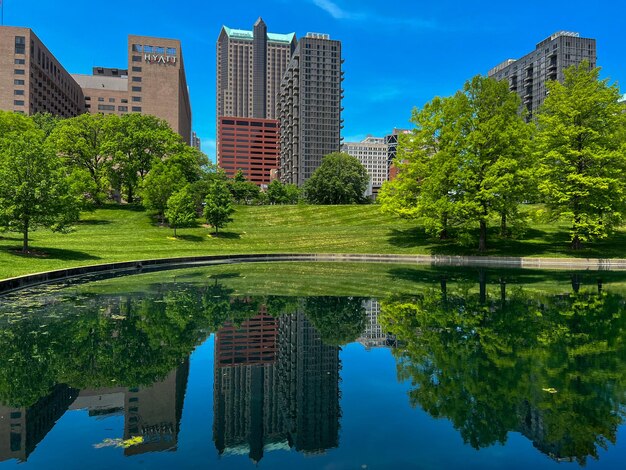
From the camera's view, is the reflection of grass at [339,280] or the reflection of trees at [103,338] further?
the reflection of grass at [339,280]

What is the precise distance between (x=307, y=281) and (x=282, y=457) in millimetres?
19323

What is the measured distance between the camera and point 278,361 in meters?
10.7

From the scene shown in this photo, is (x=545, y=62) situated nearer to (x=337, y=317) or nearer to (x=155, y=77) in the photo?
(x=155, y=77)

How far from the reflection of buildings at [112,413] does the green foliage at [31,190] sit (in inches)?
1106

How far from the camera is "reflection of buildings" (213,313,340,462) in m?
6.92

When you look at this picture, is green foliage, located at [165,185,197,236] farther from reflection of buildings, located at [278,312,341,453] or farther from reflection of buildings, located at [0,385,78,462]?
reflection of buildings, located at [0,385,78,462]

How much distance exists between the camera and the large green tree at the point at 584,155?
39.0 metres

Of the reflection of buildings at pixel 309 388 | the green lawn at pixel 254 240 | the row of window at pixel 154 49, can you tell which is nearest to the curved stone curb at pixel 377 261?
the green lawn at pixel 254 240

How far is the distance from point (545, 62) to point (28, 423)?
170945mm

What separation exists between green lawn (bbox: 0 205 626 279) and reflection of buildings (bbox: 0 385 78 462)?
18.1 meters

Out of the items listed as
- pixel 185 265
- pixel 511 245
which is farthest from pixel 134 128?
pixel 511 245

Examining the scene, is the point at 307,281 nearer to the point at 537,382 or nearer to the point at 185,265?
the point at 185,265

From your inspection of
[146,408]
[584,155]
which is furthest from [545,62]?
[146,408]

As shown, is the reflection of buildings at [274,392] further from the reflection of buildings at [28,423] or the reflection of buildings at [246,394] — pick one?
the reflection of buildings at [28,423]
